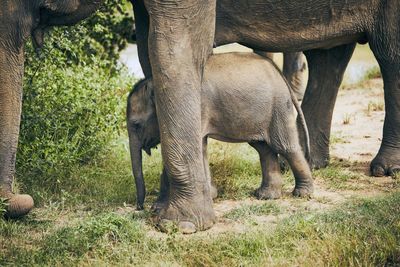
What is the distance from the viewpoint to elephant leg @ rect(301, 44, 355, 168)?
7.72 m

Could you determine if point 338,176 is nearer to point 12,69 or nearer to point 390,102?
point 390,102

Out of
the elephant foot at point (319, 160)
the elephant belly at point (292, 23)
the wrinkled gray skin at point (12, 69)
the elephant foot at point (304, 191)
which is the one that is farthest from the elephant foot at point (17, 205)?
the elephant foot at point (319, 160)

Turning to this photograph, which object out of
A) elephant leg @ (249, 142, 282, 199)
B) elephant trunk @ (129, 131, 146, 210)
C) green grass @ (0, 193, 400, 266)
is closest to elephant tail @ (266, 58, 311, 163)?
elephant leg @ (249, 142, 282, 199)

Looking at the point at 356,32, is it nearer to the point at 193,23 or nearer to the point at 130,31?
the point at 193,23

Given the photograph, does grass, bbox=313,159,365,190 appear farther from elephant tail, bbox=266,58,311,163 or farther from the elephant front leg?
elephant tail, bbox=266,58,311,163

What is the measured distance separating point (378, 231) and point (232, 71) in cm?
154

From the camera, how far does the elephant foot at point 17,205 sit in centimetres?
588

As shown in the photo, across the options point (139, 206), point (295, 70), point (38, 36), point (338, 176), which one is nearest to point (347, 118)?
point (295, 70)

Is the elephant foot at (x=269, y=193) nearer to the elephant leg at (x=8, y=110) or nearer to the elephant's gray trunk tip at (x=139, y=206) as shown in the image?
the elephant's gray trunk tip at (x=139, y=206)

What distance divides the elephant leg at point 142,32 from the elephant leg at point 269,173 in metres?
0.93

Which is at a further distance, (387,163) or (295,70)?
(295,70)

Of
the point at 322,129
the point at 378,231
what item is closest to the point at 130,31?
the point at 322,129

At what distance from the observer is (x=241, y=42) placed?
694cm

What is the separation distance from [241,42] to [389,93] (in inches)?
51.0
